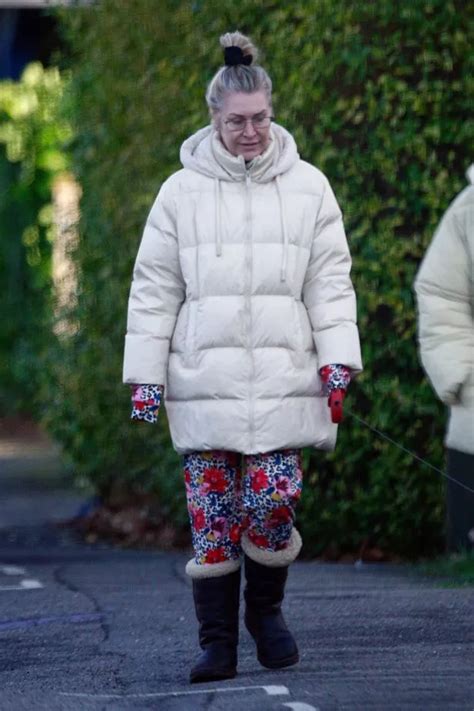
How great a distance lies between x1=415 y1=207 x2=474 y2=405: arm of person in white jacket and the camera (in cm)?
537

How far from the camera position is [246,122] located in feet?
17.1

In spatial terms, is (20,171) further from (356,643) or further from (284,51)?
(356,643)

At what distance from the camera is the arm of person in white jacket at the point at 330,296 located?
518 cm

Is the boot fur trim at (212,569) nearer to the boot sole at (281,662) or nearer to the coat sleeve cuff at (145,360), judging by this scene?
the boot sole at (281,662)

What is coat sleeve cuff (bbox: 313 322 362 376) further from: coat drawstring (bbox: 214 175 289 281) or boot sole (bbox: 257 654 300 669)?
boot sole (bbox: 257 654 300 669)

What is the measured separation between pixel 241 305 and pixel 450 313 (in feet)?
2.19

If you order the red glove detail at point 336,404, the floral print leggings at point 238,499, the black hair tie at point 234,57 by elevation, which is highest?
the black hair tie at point 234,57

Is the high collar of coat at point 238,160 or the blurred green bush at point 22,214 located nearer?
the high collar of coat at point 238,160

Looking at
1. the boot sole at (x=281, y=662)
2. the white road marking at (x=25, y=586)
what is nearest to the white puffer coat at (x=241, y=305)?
the boot sole at (x=281, y=662)

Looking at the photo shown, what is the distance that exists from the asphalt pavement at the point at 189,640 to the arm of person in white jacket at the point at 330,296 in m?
0.92

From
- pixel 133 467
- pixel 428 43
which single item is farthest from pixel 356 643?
pixel 133 467

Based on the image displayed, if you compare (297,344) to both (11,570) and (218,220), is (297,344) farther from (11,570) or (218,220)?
(11,570)

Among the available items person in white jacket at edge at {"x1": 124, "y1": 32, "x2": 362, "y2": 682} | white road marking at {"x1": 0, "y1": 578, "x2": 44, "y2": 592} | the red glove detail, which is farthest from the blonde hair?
white road marking at {"x1": 0, "y1": 578, "x2": 44, "y2": 592}

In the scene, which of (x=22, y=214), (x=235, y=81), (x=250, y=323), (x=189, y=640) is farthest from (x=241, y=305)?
(x=22, y=214)
